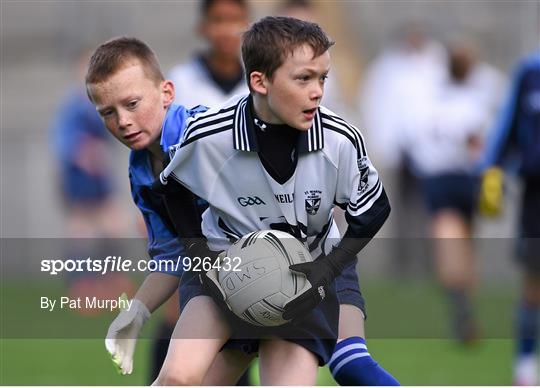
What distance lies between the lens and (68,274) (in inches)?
406

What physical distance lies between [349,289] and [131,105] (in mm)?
1110

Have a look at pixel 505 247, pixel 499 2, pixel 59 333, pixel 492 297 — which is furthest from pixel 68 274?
pixel 499 2

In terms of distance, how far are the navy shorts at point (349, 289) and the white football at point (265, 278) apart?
353 mm

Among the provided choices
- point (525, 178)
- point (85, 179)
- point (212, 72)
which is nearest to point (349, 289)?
point (212, 72)

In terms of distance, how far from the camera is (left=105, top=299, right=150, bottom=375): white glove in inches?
191

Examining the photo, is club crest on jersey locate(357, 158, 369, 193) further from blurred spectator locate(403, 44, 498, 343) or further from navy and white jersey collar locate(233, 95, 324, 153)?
blurred spectator locate(403, 44, 498, 343)

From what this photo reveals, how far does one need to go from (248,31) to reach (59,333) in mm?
5772

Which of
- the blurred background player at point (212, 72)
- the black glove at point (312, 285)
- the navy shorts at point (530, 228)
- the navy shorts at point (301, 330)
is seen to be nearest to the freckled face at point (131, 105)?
the navy shorts at point (301, 330)

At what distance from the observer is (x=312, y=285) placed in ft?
15.2

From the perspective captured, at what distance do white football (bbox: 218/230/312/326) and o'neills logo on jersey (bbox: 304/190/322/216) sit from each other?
0.45 feet

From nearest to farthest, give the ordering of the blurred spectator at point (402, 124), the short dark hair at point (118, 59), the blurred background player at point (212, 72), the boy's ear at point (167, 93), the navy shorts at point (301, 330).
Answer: the navy shorts at point (301, 330)
the short dark hair at point (118, 59)
the boy's ear at point (167, 93)
the blurred background player at point (212, 72)
the blurred spectator at point (402, 124)

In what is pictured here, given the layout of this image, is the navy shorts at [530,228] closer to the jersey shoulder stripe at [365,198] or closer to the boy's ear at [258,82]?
the jersey shoulder stripe at [365,198]

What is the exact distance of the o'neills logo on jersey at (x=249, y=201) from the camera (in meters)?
4.69

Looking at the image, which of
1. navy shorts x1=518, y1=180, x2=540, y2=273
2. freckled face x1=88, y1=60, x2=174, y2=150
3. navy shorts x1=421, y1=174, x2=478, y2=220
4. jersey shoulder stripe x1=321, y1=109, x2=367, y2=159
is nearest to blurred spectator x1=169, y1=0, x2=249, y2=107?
freckled face x1=88, y1=60, x2=174, y2=150
